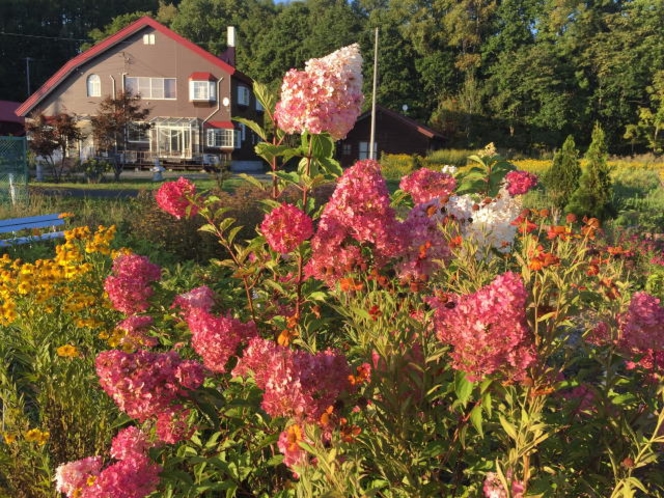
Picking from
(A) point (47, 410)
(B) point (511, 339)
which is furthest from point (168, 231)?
(B) point (511, 339)

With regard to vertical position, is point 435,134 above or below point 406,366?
above

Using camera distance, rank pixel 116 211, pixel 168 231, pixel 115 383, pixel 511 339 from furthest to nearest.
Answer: pixel 116 211 → pixel 168 231 → pixel 115 383 → pixel 511 339

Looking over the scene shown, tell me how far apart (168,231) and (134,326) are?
546cm

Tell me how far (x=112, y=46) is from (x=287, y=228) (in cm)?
3061

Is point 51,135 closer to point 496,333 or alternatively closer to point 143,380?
point 143,380

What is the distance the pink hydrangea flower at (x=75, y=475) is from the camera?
1.67 m

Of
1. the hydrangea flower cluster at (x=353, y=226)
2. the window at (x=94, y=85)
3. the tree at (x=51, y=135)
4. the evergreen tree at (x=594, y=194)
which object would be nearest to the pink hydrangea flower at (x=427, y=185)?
the hydrangea flower cluster at (x=353, y=226)

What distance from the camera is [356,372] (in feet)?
5.06

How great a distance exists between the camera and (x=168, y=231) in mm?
7609

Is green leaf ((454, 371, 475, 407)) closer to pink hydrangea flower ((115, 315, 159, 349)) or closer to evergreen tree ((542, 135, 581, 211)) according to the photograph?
pink hydrangea flower ((115, 315, 159, 349))

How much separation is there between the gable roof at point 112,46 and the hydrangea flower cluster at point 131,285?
Result: 27854 millimetres

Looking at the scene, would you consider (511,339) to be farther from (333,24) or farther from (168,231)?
(333,24)

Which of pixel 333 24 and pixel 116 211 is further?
pixel 333 24

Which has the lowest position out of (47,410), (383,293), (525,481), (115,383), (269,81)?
(47,410)
